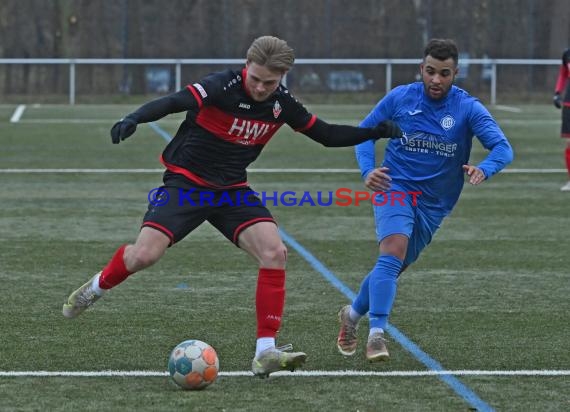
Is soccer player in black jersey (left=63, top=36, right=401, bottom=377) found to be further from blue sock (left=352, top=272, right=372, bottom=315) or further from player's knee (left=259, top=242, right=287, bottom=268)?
blue sock (left=352, top=272, right=372, bottom=315)

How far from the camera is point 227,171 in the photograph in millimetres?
6832

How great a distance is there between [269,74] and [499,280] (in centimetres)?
379

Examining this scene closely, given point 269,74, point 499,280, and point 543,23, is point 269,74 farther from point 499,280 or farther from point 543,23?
point 543,23

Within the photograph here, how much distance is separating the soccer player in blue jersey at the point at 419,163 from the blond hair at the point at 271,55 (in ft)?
3.04

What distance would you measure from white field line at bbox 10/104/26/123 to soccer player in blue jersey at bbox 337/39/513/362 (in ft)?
71.2

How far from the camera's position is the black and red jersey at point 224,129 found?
6.70 m

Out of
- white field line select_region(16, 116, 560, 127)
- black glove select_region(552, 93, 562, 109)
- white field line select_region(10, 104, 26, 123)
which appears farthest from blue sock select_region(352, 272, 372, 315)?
white field line select_region(10, 104, 26, 123)

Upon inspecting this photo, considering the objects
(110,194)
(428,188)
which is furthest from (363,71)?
(428,188)

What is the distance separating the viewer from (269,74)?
6.55m

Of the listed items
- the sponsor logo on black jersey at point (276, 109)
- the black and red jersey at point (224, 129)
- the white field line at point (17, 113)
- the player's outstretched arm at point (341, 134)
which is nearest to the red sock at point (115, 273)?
the black and red jersey at point (224, 129)

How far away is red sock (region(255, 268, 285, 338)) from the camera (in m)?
6.65

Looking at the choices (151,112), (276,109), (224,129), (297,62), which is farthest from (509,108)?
(151,112)

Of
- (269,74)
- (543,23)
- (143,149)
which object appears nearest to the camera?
(269,74)

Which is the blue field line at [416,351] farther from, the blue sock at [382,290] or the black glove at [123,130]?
the black glove at [123,130]
